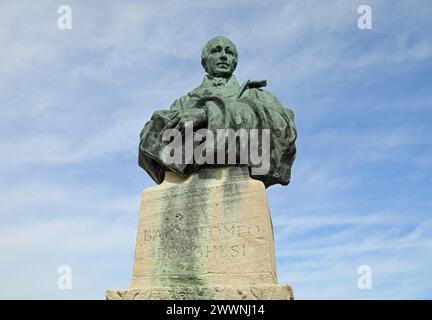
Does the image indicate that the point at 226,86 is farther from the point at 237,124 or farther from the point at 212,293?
the point at 212,293

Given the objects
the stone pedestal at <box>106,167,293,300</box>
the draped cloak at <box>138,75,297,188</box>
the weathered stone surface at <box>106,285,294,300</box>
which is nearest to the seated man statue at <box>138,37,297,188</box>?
the draped cloak at <box>138,75,297,188</box>

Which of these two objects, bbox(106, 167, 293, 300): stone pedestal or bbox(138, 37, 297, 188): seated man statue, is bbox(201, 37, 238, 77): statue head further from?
bbox(106, 167, 293, 300): stone pedestal

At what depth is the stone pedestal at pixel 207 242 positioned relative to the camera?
7578mm

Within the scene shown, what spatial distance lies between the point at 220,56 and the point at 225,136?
62.0 inches

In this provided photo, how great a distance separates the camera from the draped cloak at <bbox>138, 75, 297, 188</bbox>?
8.38 m

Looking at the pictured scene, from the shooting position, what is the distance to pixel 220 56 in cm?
922

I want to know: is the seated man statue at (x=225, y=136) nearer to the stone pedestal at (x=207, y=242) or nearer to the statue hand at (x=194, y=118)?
the statue hand at (x=194, y=118)

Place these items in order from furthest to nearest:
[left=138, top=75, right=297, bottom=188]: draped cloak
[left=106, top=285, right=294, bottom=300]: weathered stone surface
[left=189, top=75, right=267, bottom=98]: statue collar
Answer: [left=189, top=75, right=267, bottom=98]: statue collar
[left=138, top=75, right=297, bottom=188]: draped cloak
[left=106, top=285, right=294, bottom=300]: weathered stone surface

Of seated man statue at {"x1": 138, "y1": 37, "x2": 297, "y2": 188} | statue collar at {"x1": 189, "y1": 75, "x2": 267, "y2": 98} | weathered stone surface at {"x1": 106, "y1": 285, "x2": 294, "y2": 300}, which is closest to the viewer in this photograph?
weathered stone surface at {"x1": 106, "y1": 285, "x2": 294, "y2": 300}

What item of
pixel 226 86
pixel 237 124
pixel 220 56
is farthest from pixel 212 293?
pixel 220 56

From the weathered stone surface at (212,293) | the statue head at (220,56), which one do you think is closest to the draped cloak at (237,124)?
the statue head at (220,56)
